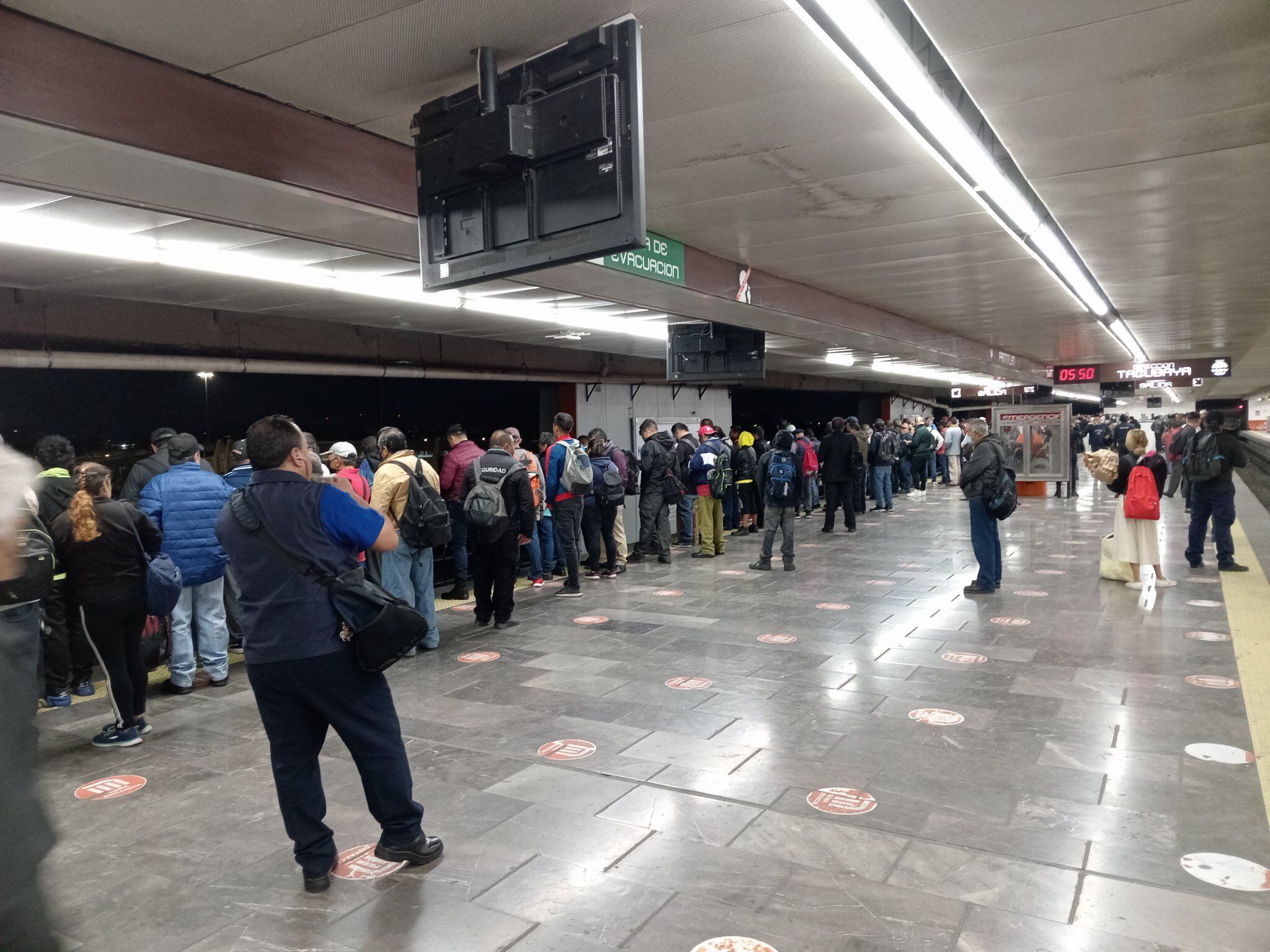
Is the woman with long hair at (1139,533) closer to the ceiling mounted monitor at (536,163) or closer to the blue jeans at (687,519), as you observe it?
the blue jeans at (687,519)

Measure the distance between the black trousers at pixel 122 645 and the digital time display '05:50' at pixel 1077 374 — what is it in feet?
65.1

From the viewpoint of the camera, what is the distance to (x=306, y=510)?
3.09m

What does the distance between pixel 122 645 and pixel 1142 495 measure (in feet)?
26.5

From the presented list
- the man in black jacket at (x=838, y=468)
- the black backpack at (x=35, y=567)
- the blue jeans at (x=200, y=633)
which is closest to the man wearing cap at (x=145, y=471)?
the blue jeans at (x=200, y=633)

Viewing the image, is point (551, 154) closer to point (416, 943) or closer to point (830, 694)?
point (416, 943)

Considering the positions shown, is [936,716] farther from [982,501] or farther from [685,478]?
[685,478]

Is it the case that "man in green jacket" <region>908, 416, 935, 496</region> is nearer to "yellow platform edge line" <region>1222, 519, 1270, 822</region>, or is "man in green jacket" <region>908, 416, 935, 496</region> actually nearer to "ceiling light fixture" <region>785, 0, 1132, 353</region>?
"yellow platform edge line" <region>1222, 519, 1270, 822</region>

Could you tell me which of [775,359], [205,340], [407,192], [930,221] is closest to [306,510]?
[407,192]

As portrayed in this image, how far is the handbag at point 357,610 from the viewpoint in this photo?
307 centimetres

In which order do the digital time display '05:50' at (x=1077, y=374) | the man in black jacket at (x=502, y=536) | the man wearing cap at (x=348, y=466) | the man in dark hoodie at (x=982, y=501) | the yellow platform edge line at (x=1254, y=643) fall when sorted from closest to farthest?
the yellow platform edge line at (x=1254, y=643) < the man wearing cap at (x=348, y=466) < the man in black jacket at (x=502, y=536) < the man in dark hoodie at (x=982, y=501) < the digital time display '05:50' at (x=1077, y=374)

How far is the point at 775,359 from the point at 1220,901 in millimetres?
12274

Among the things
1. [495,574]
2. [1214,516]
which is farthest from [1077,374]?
[495,574]

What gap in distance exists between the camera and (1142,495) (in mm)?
7930

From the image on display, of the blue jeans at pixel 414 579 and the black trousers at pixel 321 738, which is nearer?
the black trousers at pixel 321 738
